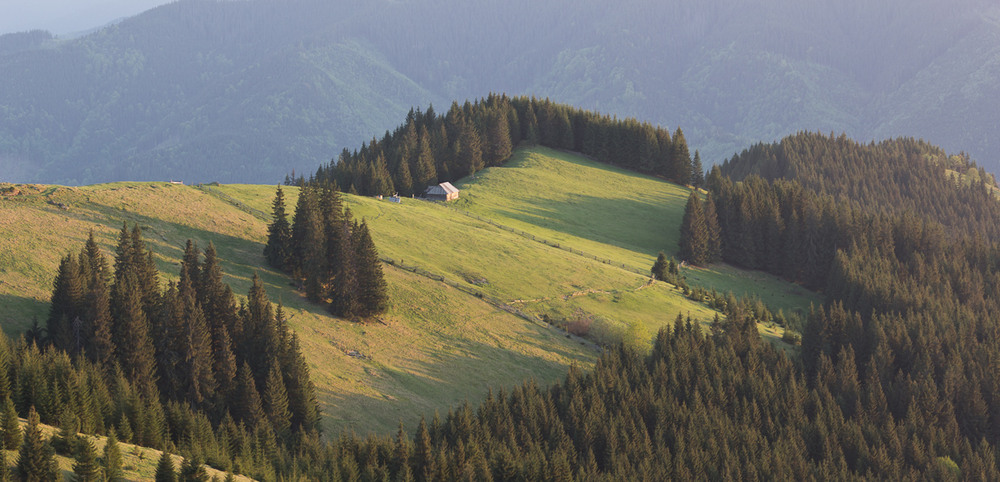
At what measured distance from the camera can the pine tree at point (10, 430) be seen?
47125 millimetres

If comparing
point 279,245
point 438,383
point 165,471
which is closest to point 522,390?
point 438,383

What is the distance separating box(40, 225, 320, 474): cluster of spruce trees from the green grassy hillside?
4.49m

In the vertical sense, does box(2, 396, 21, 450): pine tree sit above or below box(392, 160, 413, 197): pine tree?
below

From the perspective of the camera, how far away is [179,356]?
7625cm

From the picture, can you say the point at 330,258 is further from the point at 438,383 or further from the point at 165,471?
the point at 165,471

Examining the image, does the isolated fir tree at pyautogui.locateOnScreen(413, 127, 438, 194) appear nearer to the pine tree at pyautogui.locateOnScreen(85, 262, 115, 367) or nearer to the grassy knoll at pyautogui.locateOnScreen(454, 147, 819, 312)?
the grassy knoll at pyautogui.locateOnScreen(454, 147, 819, 312)

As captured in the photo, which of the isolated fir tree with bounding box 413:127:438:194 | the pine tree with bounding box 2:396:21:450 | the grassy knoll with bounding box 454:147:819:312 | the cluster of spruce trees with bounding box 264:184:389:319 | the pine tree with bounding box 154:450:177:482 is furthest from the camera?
the isolated fir tree with bounding box 413:127:438:194

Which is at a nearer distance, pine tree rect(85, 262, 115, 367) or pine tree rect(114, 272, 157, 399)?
pine tree rect(85, 262, 115, 367)

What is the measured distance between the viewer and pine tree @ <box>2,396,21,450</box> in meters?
47.1

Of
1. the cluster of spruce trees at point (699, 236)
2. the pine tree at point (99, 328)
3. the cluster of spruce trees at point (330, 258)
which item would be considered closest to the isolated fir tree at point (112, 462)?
the pine tree at point (99, 328)

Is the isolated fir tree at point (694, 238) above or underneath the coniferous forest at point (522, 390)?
above

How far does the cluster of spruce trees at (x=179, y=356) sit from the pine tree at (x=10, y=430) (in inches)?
493

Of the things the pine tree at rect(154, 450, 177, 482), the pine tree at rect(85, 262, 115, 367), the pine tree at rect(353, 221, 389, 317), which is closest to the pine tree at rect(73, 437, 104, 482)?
the pine tree at rect(154, 450, 177, 482)

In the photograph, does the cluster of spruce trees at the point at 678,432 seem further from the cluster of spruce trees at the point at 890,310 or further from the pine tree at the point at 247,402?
the pine tree at the point at 247,402
